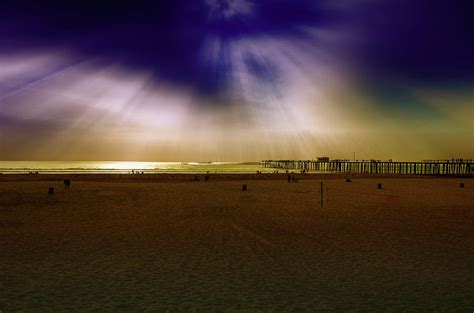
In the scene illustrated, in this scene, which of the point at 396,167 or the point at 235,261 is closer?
the point at 235,261

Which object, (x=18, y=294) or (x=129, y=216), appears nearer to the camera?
(x=18, y=294)

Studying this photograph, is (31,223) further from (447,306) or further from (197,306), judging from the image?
(447,306)

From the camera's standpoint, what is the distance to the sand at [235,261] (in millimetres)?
7086

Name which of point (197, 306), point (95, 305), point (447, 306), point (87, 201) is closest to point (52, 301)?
point (95, 305)

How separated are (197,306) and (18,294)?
323 centimetres

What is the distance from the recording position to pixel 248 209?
866 inches

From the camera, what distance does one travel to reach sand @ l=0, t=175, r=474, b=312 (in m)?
7.09

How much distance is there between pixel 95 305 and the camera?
269 inches

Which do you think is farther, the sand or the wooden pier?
the wooden pier

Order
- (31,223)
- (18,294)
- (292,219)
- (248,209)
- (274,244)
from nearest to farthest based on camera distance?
(18,294) → (274,244) → (31,223) → (292,219) → (248,209)

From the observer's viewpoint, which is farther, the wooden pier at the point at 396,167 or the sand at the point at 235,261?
the wooden pier at the point at 396,167

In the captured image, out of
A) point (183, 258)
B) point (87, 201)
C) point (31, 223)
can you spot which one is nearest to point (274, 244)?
point (183, 258)

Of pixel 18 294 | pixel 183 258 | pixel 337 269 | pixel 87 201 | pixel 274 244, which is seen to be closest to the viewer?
pixel 18 294

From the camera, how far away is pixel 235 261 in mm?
10219
